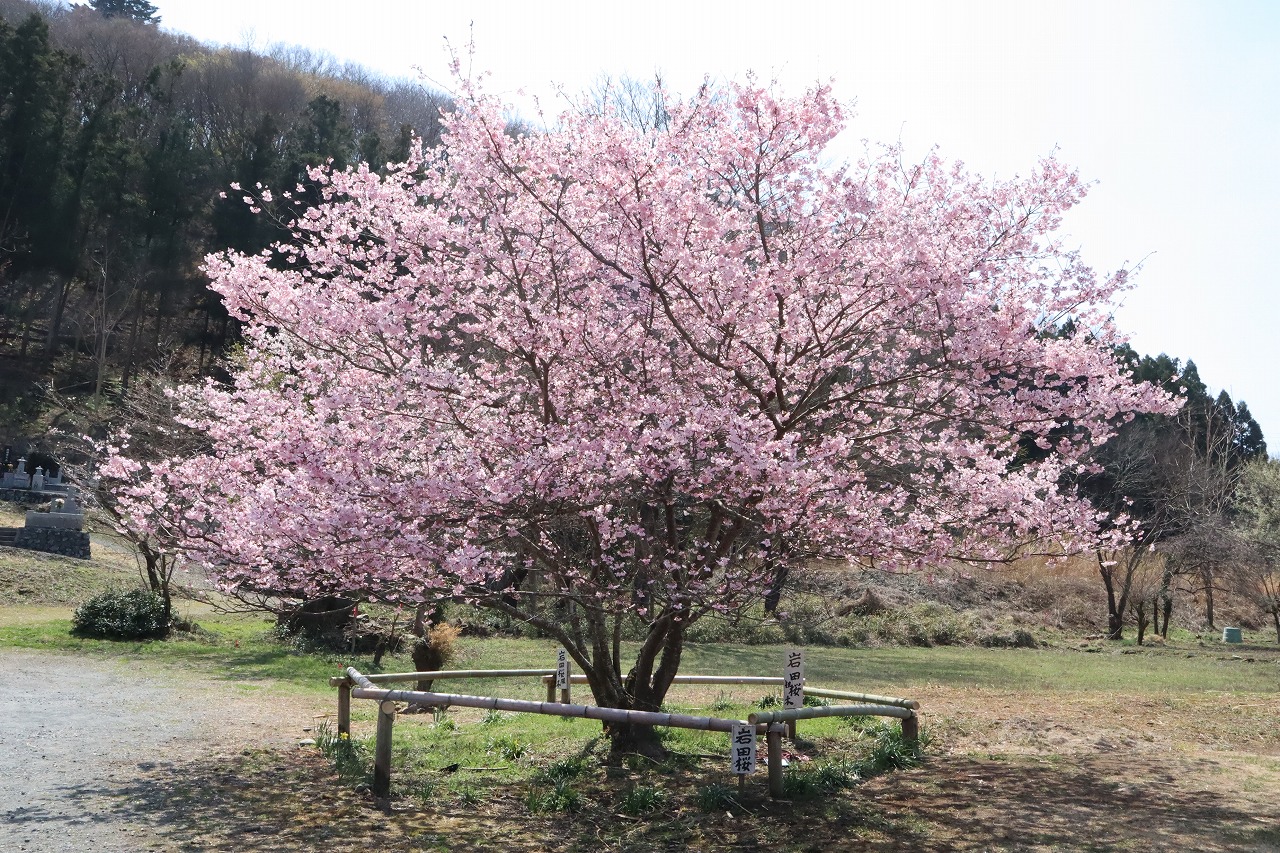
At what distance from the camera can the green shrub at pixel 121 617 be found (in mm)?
16578

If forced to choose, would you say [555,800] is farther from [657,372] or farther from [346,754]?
[657,372]

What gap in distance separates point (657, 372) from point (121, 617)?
12760 mm

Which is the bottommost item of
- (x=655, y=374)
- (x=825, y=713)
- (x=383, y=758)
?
(x=383, y=758)

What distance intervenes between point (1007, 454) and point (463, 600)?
4240 mm

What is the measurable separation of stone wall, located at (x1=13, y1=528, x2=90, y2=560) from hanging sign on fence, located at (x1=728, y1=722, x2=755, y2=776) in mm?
23441

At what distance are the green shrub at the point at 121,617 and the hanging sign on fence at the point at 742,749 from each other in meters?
13.6

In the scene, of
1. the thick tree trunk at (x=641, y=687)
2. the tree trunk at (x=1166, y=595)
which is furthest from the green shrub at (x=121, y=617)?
the tree trunk at (x=1166, y=595)

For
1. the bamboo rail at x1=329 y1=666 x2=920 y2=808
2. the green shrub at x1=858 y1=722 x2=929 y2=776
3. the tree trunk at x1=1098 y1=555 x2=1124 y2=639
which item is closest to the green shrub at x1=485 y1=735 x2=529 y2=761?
the bamboo rail at x1=329 y1=666 x2=920 y2=808

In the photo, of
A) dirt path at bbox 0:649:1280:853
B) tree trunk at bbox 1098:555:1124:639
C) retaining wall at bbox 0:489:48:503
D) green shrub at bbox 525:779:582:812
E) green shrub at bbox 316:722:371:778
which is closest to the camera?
dirt path at bbox 0:649:1280:853

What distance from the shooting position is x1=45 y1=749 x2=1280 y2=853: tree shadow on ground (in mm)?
5742

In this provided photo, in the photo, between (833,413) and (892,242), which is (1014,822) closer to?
(833,413)

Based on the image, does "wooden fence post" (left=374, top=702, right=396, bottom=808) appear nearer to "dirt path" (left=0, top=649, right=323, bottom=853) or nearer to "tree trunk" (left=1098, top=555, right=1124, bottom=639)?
"dirt path" (left=0, top=649, right=323, bottom=853)

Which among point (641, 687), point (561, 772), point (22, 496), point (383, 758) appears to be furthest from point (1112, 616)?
point (22, 496)

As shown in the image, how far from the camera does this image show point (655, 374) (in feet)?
24.7
